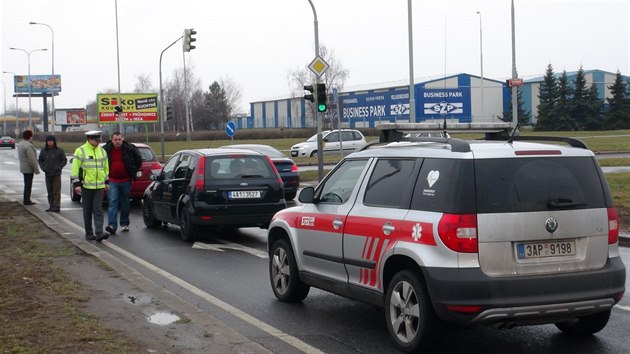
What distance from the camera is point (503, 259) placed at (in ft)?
20.3

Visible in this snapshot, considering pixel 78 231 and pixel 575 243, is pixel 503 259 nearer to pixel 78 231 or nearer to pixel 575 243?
pixel 575 243

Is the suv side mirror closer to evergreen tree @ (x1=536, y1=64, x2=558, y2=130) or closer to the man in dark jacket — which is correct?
the man in dark jacket

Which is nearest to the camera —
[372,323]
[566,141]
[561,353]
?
[561,353]

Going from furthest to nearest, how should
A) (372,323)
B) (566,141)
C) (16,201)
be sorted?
1. (16,201)
2. (372,323)
3. (566,141)

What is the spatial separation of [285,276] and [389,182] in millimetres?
2144

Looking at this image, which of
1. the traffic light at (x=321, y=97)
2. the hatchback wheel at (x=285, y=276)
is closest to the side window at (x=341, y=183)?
the hatchback wheel at (x=285, y=276)

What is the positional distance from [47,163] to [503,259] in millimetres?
14614

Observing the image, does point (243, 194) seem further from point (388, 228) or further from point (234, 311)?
point (388, 228)

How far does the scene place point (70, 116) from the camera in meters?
137

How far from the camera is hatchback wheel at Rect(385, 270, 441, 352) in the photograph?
20.9 ft

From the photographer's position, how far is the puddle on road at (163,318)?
755cm

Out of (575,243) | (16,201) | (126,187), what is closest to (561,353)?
(575,243)

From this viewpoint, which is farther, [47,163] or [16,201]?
[16,201]

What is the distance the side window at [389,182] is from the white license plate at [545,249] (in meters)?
1.05
